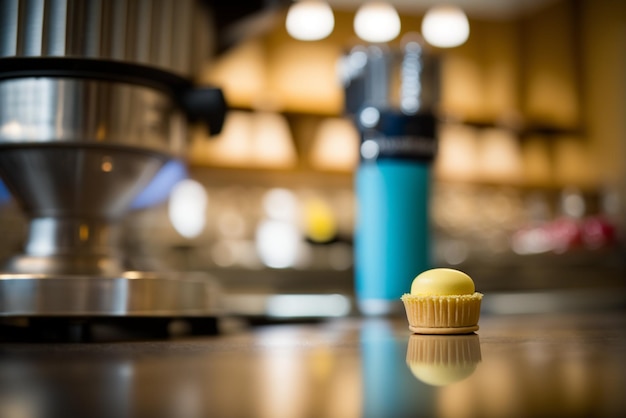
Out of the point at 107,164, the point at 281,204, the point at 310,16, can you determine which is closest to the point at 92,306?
the point at 107,164

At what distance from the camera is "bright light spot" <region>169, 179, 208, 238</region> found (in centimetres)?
380

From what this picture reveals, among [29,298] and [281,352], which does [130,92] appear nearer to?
[29,298]

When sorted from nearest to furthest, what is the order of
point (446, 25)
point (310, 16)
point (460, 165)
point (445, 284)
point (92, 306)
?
point (445, 284)
point (92, 306)
point (310, 16)
point (446, 25)
point (460, 165)

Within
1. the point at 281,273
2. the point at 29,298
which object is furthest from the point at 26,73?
the point at 281,273

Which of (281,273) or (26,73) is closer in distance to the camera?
(26,73)

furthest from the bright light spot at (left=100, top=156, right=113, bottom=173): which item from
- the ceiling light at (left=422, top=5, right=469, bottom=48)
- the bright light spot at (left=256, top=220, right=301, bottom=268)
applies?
Answer: the bright light spot at (left=256, top=220, right=301, bottom=268)

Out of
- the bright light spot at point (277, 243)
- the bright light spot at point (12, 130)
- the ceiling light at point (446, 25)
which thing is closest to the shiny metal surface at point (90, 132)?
the bright light spot at point (12, 130)

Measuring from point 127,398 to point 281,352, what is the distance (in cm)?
16

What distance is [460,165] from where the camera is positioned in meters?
4.46

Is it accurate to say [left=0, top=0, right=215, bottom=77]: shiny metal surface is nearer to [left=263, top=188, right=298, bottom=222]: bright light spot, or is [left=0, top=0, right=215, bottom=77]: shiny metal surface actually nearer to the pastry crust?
the pastry crust

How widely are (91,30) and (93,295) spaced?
197mm

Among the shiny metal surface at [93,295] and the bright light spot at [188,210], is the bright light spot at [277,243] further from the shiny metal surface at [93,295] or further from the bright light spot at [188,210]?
the shiny metal surface at [93,295]

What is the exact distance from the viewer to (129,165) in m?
0.57

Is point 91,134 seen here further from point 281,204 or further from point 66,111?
point 281,204
